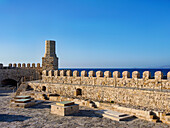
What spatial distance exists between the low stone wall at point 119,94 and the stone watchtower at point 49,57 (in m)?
4.31

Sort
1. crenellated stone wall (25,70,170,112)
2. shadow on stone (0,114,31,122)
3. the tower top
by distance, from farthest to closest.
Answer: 1. the tower top
2. crenellated stone wall (25,70,170,112)
3. shadow on stone (0,114,31,122)

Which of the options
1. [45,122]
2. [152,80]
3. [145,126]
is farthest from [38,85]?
[145,126]

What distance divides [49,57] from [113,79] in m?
10.4

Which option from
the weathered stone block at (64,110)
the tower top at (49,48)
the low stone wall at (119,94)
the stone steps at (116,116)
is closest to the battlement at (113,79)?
the low stone wall at (119,94)

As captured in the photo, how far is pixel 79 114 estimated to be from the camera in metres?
10.6

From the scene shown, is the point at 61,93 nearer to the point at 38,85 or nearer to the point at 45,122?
the point at 38,85

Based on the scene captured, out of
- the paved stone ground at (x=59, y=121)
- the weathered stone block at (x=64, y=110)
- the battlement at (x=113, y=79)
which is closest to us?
the paved stone ground at (x=59, y=121)

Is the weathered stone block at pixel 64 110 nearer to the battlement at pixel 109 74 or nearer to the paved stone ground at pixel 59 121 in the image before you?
the paved stone ground at pixel 59 121

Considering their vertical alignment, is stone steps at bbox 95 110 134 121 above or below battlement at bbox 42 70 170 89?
below

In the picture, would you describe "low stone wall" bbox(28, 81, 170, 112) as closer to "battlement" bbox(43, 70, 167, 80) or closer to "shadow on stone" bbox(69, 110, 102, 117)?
"battlement" bbox(43, 70, 167, 80)

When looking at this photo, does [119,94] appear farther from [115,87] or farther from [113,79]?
[113,79]

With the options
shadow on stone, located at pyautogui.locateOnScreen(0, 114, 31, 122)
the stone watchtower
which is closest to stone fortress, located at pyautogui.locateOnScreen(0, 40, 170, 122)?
the stone watchtower

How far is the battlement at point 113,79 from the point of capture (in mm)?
11148

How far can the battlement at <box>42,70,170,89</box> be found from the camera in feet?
36.6
